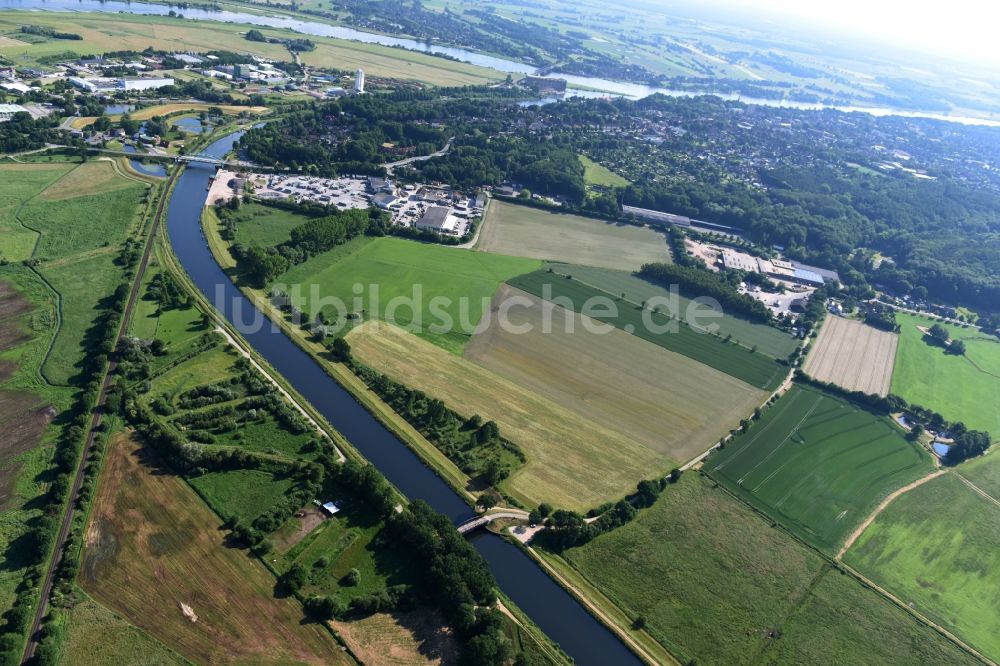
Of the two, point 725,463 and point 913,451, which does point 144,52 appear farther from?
point 913,451


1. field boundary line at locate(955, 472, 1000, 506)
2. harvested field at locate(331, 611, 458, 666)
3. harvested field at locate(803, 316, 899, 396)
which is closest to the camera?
harvested field at locate(331, 611, 458, 666)

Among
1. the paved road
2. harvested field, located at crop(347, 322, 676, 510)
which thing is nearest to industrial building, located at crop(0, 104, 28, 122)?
the paved road

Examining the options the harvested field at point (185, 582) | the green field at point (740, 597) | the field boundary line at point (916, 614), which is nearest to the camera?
the harvested field at point (185, 582)

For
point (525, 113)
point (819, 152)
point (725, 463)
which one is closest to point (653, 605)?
point (725, 463)

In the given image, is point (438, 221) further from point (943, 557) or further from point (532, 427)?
point (943, 557)

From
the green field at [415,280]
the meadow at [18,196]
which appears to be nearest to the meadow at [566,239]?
the green field at [415,280]

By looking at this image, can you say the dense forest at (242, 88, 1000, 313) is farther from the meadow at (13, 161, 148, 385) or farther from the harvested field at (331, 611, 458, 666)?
the harvested field at (331, 611, 458, 666)

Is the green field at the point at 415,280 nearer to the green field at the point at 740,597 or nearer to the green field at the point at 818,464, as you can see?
the green field at the point at 740,597
